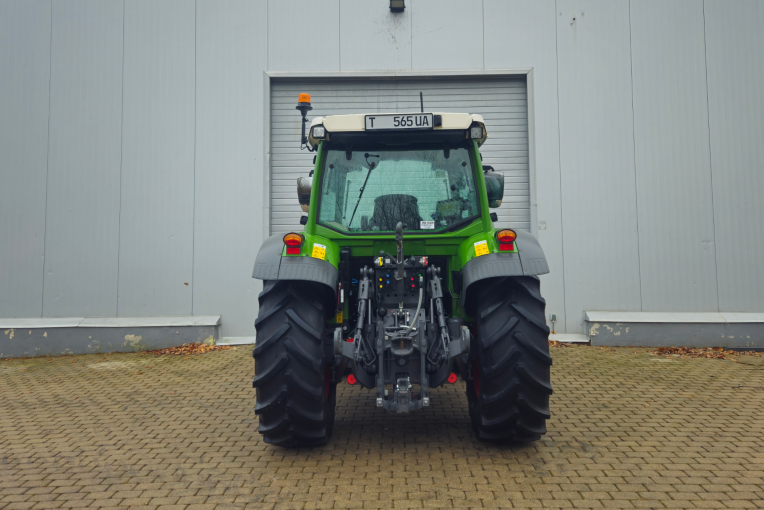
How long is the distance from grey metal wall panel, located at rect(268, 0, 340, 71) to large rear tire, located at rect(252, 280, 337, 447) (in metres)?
5.84

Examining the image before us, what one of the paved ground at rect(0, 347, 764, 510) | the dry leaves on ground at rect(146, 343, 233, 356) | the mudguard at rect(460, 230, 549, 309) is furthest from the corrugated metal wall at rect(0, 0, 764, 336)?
the mudguard at rect(460, 230, 549, 309)

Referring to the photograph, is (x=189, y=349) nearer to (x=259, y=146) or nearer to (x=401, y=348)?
(x=259, y=146)

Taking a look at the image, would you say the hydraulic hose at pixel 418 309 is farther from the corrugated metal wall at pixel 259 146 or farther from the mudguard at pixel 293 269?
the corrugated metal wall at pixel 259 146

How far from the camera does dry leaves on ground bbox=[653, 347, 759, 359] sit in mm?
7027

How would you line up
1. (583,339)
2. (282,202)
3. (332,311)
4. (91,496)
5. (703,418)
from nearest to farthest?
(91,496)
(332,311)
(703,418)
(583,339)
(282,202)

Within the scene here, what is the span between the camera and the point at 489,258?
3.43 metres

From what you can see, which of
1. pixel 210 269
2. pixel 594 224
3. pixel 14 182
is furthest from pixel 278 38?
pixel 594 224

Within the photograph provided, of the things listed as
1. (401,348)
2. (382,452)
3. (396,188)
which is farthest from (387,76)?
(382,452)

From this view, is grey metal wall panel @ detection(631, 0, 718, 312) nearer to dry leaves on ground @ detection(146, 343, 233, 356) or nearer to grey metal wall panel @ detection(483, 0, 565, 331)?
grey metal wall panel @ detection(483, 0, 565, 331)

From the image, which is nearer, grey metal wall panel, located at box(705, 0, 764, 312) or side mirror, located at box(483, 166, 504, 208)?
side mirror, located at box(483, 166, 504, 208)

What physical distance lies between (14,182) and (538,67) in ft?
28.2

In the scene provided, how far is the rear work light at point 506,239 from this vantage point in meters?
3.42

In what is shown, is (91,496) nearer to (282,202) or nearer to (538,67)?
(282,202)

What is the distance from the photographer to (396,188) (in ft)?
13.1
